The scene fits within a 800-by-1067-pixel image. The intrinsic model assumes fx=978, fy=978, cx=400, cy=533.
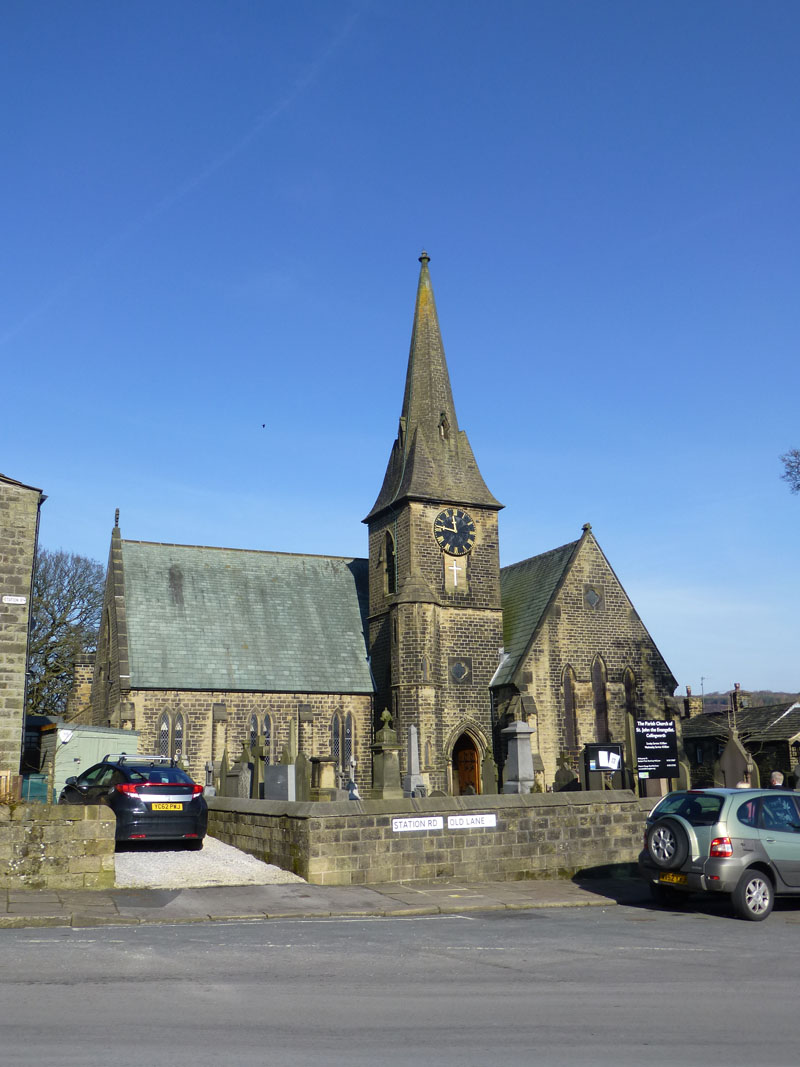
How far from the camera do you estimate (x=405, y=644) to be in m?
35.6

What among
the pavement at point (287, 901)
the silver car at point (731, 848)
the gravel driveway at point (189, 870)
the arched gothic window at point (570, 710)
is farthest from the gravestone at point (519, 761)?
the arched gothic window at point (570, 710)

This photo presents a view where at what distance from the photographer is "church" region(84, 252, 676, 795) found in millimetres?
35000

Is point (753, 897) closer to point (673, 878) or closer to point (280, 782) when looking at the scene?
point (673, 878)

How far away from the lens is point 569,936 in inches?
408

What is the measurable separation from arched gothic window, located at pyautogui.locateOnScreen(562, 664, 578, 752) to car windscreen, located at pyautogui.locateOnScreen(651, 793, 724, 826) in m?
23.0

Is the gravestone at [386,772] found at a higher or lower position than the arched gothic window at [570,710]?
lower

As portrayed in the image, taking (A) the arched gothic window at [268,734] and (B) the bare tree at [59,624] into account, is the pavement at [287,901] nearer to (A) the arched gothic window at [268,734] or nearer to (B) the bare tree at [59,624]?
(A) the arched gothic window at [268,734]

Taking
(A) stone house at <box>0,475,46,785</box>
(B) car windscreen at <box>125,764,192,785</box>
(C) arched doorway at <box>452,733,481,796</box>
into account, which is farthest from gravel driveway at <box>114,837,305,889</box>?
(C) arched doorway at <box>452,733,481,796</box>

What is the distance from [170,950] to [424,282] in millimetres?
36331

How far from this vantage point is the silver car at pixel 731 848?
11898 millimetres

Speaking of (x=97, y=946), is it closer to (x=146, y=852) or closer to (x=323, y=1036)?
(x=323, y=1036)

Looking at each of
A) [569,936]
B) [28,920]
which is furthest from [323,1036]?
[28,920]

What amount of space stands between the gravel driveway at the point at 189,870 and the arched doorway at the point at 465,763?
21.2m

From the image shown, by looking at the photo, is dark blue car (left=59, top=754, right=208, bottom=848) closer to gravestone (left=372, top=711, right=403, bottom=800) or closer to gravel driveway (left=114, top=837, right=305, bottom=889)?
gravel driveway (left=114, top=837, right=305, bottom=889)
